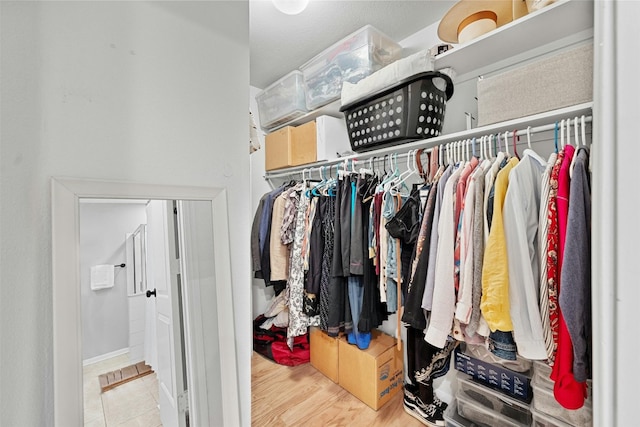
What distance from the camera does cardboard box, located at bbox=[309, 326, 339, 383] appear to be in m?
1.85

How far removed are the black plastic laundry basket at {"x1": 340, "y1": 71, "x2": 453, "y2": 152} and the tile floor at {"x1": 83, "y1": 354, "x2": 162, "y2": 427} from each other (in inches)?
→ 54.6

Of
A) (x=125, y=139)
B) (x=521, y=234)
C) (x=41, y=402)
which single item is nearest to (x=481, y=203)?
(x=521, y=234)

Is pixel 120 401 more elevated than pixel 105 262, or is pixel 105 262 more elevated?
pixel 105 262

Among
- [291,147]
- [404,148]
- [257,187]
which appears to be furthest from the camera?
[257,187]

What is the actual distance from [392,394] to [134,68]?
6.70 feet

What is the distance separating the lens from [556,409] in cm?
108

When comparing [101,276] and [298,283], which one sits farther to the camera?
[298,283]

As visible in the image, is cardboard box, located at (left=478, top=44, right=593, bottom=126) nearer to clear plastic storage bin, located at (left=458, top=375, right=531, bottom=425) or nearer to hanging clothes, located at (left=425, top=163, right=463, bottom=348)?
hanging clothes, located at (left=425, top=163, right=463, bottom=348)

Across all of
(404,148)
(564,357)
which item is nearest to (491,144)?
(404,148)

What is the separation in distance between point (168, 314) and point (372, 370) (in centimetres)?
129

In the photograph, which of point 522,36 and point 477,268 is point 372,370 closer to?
point 477,268

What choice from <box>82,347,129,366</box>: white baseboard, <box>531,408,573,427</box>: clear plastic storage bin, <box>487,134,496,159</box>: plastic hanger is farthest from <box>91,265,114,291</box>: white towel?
<box>531,408,573,427</box>: clear plastic storage bin

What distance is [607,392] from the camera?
1.56 ft

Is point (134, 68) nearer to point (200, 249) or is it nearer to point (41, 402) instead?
point (200, 249)
